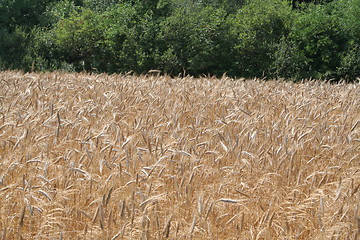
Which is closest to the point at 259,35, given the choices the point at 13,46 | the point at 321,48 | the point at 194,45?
the point at 321,48

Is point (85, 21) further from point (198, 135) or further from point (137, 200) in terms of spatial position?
point (137, 200)

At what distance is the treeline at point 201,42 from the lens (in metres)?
12.7

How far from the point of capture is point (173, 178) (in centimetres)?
246

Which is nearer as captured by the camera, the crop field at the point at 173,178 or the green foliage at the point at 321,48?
the crop field at the point at 173,178

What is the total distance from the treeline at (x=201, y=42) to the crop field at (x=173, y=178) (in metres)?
8.82

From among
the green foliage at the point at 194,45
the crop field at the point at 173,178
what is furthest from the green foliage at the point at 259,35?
the crop field at the point at 173,178

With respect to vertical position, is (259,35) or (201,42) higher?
(259,35)

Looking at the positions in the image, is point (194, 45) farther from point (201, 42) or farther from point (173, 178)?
point (173, 178)

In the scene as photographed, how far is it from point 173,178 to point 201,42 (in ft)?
35.3

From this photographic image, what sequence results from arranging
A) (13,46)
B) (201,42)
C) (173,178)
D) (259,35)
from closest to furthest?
(173,178), (201,42), (259,35), (13,46)

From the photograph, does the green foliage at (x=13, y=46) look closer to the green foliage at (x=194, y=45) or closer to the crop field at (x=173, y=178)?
the green foliage at (x=194, y=45)

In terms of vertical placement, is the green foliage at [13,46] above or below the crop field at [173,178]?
below

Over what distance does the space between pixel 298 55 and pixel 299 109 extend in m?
8.71

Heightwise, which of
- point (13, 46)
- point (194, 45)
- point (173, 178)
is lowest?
point (13, 46)
